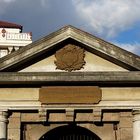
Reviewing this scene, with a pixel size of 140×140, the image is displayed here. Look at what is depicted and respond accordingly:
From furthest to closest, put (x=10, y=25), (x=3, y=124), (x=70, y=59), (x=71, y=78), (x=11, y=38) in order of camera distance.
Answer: (x=10, y=25) → (x=11, y=38) → (x=70, y=59) → (x=3, y=124) → (x=71, y=78)

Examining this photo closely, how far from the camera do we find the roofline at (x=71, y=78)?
2119 centimetres

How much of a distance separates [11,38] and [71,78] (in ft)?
107

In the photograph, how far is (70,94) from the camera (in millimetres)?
21375

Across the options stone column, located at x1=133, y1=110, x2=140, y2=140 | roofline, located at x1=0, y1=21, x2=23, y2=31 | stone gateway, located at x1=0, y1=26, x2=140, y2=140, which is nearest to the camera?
stone column, located at x1=133, y1=110, x2=140, y2=140

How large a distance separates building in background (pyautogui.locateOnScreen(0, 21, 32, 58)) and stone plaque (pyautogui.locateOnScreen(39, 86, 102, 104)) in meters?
29.2

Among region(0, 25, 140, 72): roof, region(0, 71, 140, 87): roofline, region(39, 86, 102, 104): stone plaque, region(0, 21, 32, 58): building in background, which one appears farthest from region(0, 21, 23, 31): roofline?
region(39, 86, 102, 104): stone plaque

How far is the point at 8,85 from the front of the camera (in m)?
21.4

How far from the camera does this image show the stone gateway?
837 inches

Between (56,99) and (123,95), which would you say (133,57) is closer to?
(123,95)

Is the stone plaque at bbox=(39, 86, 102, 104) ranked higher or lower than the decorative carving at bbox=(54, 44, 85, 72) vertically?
lower

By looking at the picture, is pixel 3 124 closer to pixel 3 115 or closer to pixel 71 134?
pixel 3 115

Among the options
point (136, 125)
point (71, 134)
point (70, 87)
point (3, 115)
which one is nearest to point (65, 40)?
point (70, 87)

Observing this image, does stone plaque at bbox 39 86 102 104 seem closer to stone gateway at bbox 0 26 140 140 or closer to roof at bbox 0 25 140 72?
stone gateway at bbox 0 26 140 140

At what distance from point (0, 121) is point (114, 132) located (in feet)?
13.1
